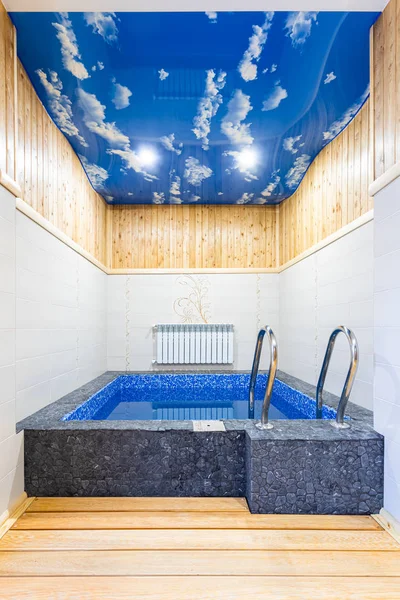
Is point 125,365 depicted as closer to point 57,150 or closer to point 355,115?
point 57,150

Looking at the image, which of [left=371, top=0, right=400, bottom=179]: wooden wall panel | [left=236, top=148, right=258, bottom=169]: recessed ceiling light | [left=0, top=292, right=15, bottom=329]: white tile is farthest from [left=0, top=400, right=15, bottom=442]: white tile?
[left=236, top=148, right=258, bottom=169]: recessed ceiling light

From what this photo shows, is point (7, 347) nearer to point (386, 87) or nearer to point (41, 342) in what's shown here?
point (41, 342)

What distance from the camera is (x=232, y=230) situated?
5129 mm

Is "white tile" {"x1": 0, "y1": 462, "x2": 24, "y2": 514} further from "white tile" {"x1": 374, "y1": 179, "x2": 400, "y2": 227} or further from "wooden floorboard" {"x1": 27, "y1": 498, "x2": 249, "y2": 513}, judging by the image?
"white tile" {"x1": 374, "y1": 179, "x2": 400, "y2": 227}

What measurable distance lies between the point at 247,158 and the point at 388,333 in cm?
236

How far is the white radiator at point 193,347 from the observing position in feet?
16.1

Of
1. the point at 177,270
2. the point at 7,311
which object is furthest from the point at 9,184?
the point at 177,270

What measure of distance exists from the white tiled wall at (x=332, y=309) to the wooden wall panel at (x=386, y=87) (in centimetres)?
74

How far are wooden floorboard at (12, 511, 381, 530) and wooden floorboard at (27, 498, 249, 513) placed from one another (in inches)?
1.4

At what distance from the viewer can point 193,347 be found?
4.91m

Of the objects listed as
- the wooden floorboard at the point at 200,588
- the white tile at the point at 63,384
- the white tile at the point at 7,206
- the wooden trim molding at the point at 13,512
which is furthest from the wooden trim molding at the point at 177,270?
the wooden floorboard at the point at 200,588

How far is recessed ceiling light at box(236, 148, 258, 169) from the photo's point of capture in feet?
11.4

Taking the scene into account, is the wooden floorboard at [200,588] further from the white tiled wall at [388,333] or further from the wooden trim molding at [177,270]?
the wooden trim molding at [177,270]

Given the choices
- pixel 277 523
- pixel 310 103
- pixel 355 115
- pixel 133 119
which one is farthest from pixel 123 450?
pixel 355 115
